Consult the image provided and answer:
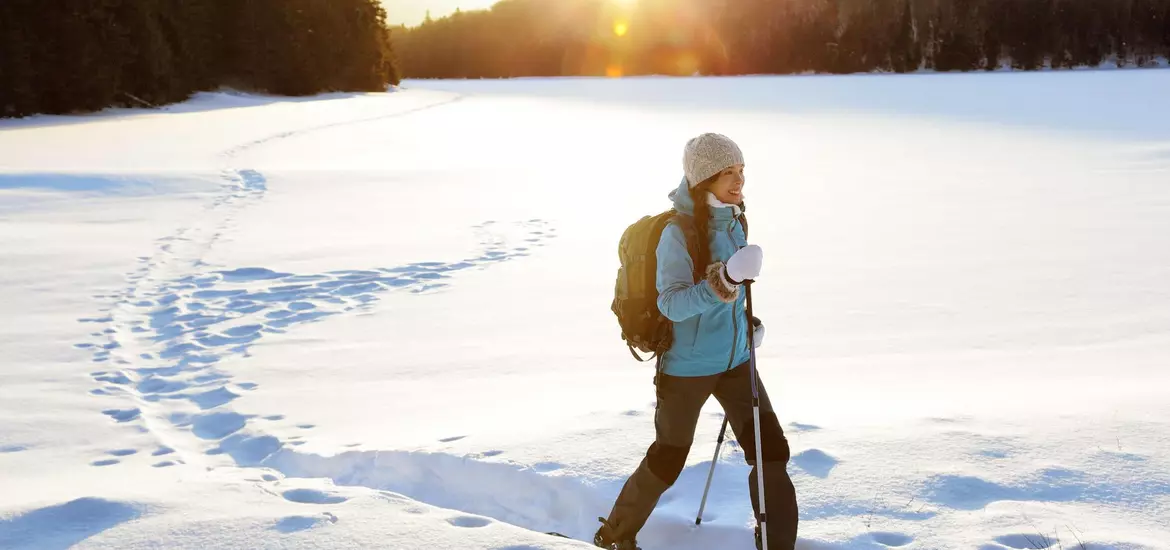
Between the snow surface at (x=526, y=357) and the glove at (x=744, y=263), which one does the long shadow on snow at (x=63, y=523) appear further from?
the glove at (x=744, y=263)

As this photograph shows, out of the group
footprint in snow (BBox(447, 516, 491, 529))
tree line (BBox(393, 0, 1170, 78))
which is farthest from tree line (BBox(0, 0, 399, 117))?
tree line (BBox(393, 0, 1170, 78))

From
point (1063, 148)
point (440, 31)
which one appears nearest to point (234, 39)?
point (1063, 148)

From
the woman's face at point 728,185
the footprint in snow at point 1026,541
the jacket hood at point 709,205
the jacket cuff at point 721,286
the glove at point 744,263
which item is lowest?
the footprint in snow at point 1026,541

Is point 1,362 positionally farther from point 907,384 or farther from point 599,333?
point 907,384

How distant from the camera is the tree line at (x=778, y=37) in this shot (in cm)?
8756

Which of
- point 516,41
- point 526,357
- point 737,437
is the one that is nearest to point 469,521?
point 737,437

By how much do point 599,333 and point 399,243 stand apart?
422 centimetres

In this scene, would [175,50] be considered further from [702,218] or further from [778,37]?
[778,37]

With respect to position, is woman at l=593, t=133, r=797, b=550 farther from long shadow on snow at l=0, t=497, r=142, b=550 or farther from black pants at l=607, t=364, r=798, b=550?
long shadow on snow at l=0, t=497, r=142, b=550

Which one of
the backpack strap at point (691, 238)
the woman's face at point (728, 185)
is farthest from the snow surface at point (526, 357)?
the woman's face at point (728, 185)

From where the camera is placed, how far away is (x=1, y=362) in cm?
587

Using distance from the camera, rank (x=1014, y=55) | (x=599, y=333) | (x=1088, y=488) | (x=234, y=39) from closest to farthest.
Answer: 1. (x=1088, y=488)
2. (x=599, y=333)
3. (x=234, y=39)
4. (x=1014, y=55)

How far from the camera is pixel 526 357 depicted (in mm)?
6398

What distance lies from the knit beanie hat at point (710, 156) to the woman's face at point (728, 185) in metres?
0.02
